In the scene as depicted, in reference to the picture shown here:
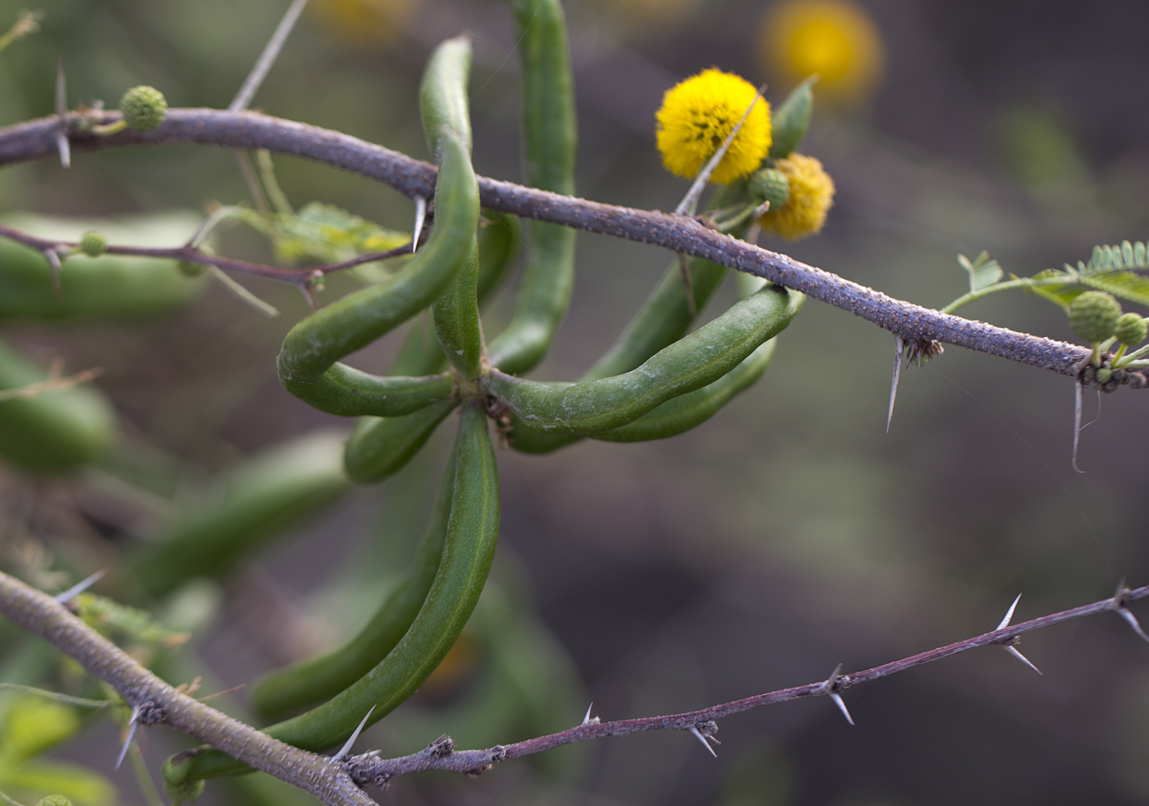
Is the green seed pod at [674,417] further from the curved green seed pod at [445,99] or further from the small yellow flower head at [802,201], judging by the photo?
the curved green seed pod at [445,99]

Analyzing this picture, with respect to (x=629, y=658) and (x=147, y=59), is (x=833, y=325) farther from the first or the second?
(x=147, y=59)

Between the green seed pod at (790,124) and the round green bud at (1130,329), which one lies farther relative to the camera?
the green seed pod at (790,124)

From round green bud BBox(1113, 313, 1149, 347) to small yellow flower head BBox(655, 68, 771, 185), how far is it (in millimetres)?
621

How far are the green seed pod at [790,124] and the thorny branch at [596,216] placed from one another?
27 cm

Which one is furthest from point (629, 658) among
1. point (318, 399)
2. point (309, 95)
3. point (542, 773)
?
point (318, 399)

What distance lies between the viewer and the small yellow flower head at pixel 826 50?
4082mm

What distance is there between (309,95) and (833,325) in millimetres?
3527

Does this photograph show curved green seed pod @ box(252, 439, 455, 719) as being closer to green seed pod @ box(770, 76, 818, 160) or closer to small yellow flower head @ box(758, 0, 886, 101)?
green seed pod @ box(770, 76, 818, 160)

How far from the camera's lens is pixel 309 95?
15.4 feet

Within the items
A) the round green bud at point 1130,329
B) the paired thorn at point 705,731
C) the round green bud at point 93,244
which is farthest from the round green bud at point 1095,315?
the round green bud at point 93,244

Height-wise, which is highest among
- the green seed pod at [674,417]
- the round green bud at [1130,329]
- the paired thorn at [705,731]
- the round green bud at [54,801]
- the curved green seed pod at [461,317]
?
the round green bud at [1130,329]

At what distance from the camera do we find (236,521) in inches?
104

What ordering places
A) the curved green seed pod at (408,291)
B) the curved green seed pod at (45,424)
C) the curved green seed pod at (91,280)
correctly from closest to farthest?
the curved green seed pod at (408,291) < the curved green seed pod at (91,280) < the curved green seed pod at (45,424)

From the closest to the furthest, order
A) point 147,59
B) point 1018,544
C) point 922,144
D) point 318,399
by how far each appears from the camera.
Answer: point 318,399 < point 147,59 < point 1018,544 < point 922,144
